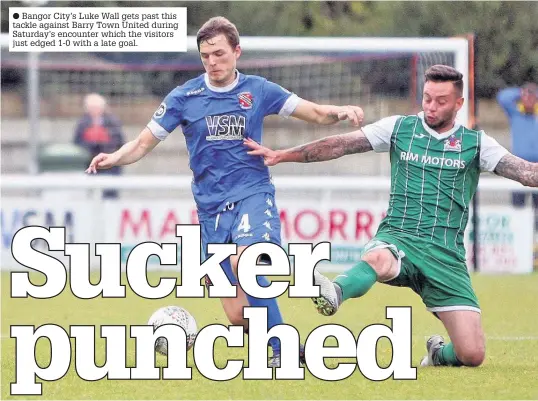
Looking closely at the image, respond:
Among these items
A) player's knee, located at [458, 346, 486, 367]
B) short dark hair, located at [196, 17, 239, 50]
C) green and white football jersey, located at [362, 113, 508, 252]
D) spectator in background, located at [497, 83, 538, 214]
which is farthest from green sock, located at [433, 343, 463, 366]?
spectator in background, located at [497, 83, 538, 214]

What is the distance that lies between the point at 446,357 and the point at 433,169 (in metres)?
1.21

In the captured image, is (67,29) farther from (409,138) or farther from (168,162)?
(168,162)

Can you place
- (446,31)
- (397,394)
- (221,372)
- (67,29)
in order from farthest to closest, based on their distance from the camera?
(446,31)
(67,29)
(221,372)
(397,394)

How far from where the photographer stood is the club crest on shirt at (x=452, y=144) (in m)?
7.84

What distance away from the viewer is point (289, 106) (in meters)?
8.02

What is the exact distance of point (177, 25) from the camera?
34.5ft

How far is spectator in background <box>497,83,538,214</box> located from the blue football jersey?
9246 mm

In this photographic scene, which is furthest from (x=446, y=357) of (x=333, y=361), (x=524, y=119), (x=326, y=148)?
(x=524, y=119)

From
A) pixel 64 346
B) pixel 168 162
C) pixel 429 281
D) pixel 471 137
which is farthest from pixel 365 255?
pixel 168 162

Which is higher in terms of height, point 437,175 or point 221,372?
point 437,175

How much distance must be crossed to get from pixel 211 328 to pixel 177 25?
3.98 meters

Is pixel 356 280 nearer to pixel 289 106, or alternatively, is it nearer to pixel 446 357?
pixel 446 357

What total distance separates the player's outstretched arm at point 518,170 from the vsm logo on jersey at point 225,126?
162 cm

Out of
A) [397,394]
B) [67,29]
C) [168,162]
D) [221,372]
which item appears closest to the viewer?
[397,394]
